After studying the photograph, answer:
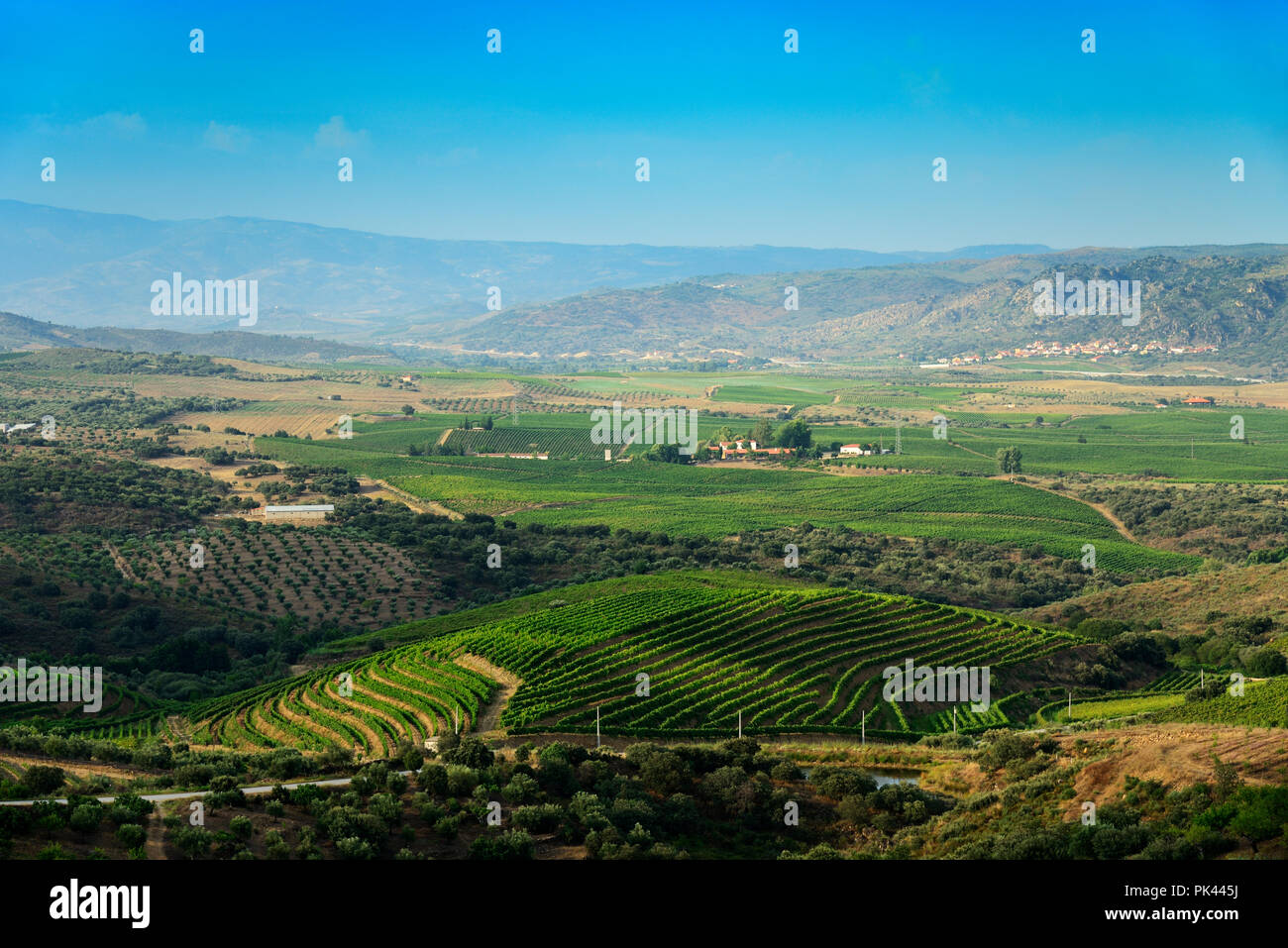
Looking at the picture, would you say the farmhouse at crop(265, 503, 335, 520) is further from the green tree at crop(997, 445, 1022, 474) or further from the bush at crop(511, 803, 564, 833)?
the green tree at crop(997, 445, 1022, 474)

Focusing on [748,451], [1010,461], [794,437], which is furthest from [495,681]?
[794,437]

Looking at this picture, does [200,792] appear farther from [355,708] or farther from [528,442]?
[528,442]

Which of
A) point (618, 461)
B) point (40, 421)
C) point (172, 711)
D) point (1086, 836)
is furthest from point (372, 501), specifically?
point (1086, 836)

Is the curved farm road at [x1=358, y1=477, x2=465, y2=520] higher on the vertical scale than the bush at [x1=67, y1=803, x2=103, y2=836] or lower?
higher

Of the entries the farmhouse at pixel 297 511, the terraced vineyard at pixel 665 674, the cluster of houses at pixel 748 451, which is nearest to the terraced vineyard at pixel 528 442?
the cluster of houses at pixel 748 451

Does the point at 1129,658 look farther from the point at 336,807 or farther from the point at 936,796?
the point at 336,807

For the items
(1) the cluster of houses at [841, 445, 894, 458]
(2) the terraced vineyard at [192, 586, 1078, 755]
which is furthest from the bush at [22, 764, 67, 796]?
(1) the cluster of houses at [841, 445, 894, 458]
